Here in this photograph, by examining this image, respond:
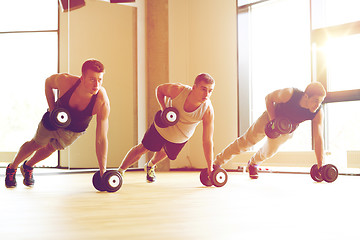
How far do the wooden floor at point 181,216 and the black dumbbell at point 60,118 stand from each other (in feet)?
1.47

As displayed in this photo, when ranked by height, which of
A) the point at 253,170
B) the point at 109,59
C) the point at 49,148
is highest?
the point at 109,59

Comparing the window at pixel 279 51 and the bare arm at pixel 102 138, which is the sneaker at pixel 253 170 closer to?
the window at pixel 279 51

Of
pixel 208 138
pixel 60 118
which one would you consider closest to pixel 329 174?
pixel 208 138

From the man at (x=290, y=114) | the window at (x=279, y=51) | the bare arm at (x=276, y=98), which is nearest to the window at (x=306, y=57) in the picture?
the window at (x=279, y=51)

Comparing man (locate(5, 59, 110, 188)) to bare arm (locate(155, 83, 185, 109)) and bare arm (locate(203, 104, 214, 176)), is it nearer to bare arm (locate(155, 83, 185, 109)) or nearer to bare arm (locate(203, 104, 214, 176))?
bare arm (locate(155, 83, 185, 109))

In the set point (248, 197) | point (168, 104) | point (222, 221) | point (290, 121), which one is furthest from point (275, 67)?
point (222, 221)

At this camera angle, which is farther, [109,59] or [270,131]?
[109,59]

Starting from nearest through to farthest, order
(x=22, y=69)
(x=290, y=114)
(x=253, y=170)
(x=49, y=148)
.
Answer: (x=49, y=148) < (x=290, y=114) < (x=253, y=170) < (x=22, y=69)

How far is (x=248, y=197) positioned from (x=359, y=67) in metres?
2.87

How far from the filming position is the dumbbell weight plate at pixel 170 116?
2811 mm

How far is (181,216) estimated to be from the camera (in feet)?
5.52

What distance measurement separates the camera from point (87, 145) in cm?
549

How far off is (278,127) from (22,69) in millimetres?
4386

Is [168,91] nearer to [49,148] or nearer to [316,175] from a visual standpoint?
[49,148]
